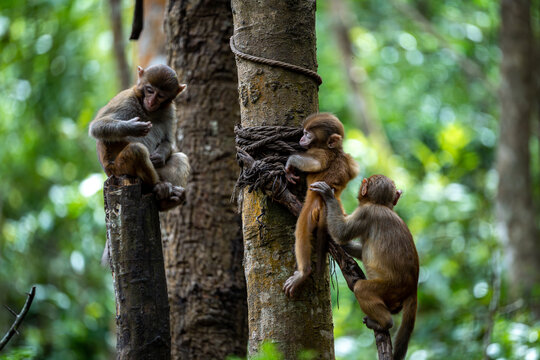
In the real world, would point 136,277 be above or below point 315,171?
below

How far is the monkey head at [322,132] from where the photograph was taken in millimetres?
3771

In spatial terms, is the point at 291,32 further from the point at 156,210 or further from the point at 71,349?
the point at 71,349

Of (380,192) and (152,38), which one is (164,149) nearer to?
(380,192)

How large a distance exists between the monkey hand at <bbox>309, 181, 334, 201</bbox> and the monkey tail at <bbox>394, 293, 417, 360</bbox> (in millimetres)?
852

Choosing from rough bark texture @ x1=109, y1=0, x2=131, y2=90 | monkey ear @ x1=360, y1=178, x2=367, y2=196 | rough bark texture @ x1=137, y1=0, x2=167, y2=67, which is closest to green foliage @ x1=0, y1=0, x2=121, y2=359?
rough bark texture @ x1=109, y1=0, x2=131, y2=90

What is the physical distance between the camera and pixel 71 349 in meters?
10.7

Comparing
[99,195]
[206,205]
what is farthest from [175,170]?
[99,195]

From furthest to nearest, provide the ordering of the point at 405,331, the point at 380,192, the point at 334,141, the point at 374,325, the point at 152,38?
the point at 152,38 → the point at 380,192 → the point at 334,141 → the point at 405,331 → the point at 374,325

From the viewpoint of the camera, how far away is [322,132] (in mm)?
3861

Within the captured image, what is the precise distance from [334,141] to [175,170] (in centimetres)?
143

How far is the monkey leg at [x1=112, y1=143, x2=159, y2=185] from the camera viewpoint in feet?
14.0

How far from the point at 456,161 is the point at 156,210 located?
26.9 feet

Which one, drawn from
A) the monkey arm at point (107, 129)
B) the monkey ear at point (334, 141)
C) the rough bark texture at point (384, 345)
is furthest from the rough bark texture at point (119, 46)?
the rough bark texture at point (384, 345)

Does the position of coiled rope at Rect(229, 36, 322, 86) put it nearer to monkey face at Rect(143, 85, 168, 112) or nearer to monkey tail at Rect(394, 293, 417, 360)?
monkey face at Rect(143, 85, 168, 112)
